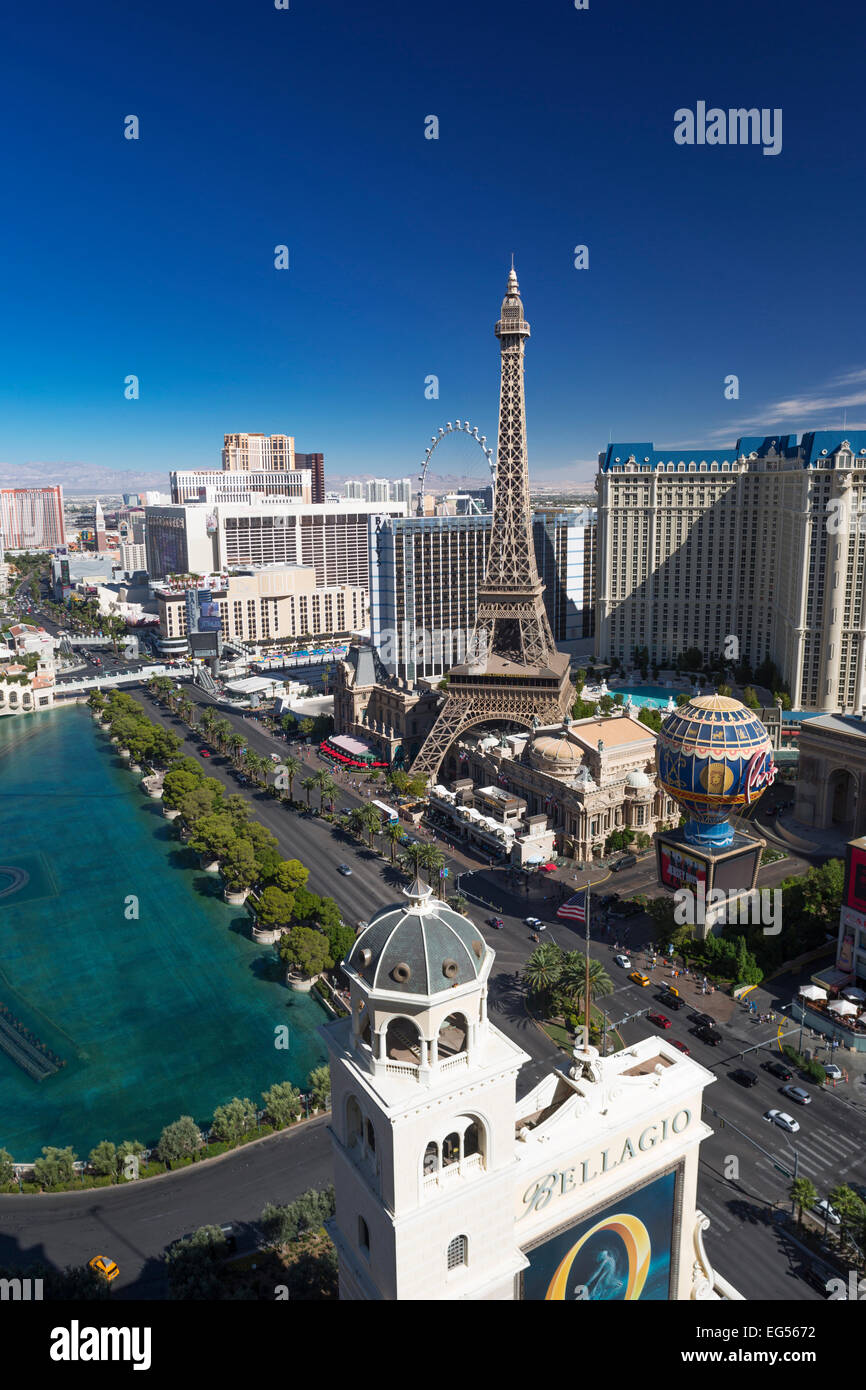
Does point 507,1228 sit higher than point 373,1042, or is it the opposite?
point 373,1042

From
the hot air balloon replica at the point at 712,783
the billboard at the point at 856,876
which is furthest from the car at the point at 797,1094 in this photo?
the hot air balloon replica at the point at 712,783

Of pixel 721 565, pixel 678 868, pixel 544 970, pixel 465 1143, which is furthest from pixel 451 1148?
pixel 721 565

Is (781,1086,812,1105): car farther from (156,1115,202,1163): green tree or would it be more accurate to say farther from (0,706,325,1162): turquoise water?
(156,1115,202,1163): green tree

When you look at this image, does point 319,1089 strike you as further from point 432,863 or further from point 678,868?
point 678,868

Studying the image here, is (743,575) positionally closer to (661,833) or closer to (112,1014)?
(661,833)

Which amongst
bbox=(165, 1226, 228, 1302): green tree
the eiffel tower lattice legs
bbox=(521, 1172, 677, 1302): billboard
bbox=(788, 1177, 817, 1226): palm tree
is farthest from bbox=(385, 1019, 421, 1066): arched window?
the eiffel tower lattice legs

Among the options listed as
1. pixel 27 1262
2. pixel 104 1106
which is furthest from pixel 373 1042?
pixel 104 1106
